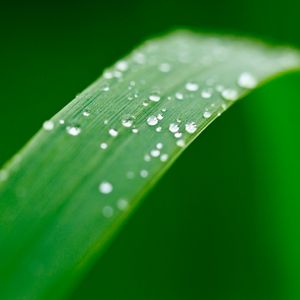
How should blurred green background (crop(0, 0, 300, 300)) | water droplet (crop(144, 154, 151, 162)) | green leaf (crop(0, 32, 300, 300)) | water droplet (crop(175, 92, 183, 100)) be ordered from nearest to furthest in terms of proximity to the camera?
green leaf (crop(0, 32, 300, 300)), water droplet (crop(144, 154, 151, 162)), water droplet (crop(175, 92, 183, 100)), blurred green background (crop(0, 0, 300, 300))

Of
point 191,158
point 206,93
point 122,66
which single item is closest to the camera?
point 206,93

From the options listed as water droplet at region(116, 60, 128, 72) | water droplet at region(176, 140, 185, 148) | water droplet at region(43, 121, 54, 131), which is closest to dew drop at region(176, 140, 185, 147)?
water droplet at region(176, 140, 185, 148)

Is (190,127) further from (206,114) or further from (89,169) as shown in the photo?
(89,169)

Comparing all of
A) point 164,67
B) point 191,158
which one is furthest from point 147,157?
point 191,158

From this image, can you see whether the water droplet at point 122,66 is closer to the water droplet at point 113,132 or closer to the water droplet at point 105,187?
the water droplet at point 113,132

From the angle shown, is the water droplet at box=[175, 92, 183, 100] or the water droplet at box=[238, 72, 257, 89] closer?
the water droplet at box=[175, 92, 183, 100]

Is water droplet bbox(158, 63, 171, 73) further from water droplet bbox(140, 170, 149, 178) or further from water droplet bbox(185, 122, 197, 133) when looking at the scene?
water droplet bbox(140, 170, 149, 178)
